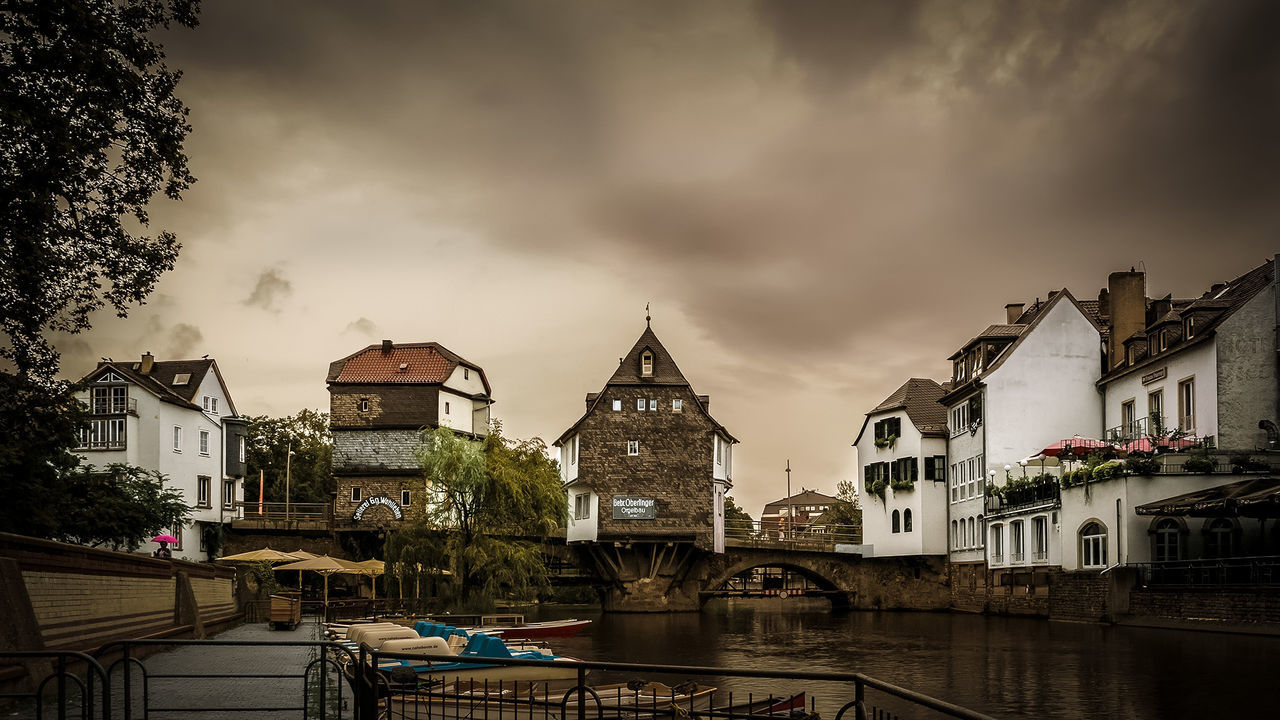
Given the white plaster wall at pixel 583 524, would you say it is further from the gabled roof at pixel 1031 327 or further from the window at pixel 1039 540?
the window at pixel 1039 540

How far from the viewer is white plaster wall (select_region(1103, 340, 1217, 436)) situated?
136 ft

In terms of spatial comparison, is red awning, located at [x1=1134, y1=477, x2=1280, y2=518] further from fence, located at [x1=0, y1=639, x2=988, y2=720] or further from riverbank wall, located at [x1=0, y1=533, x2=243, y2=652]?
riverbank wall, located at [x1=0, y1=533, x2=243, y2=652]

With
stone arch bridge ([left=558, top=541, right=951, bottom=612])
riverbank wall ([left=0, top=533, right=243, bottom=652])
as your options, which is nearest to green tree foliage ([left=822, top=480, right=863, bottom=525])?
stone arch bridge ([left=558, top=541, right=951, bottom=612])

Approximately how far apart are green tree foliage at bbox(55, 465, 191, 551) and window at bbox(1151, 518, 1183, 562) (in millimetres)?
32716

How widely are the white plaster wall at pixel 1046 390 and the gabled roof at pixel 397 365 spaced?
33261 millimetres

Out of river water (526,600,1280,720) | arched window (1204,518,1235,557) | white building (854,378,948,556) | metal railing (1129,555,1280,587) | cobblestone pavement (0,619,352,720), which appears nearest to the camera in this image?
cobblestone pavement (0,619,352,720)

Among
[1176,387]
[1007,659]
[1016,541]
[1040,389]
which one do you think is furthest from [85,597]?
[1040,389]

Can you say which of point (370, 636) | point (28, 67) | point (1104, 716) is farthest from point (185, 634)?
point (1104, 716)

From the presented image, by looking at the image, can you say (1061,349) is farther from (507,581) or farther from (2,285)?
(2,285)

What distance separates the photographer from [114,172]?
64.2ft

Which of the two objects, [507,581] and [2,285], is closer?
[2,285]

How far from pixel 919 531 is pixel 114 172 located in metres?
50.1

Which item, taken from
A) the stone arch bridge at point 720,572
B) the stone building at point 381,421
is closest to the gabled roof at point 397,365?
the stone building at point 381,421

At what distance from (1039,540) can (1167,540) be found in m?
9.01
